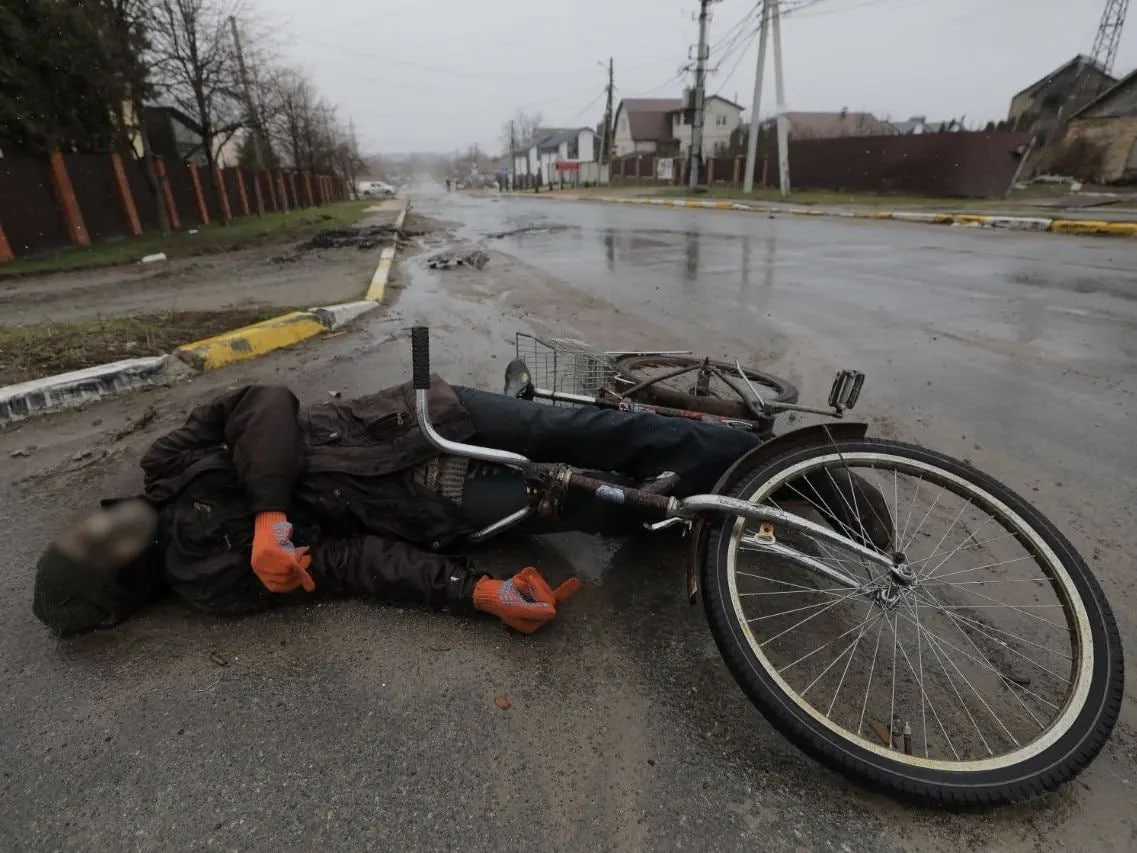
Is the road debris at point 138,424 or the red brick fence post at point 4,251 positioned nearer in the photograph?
the road debris at point 138,424

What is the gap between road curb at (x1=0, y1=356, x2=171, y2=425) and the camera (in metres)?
3.71

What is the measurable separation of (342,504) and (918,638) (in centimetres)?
206

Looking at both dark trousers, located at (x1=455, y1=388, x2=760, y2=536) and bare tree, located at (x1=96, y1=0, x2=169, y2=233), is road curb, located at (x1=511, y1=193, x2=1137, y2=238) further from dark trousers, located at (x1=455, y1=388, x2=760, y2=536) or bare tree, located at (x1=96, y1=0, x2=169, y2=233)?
bare tree, located at (x1=96, y1=0, x2=169, y2=233)

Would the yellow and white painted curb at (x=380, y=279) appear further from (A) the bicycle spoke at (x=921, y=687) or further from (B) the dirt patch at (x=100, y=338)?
(A) the bicycle spoke at (x=921, y=687)

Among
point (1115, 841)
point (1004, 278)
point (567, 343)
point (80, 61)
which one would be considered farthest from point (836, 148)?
point (1115, 841)

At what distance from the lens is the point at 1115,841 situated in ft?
4.56

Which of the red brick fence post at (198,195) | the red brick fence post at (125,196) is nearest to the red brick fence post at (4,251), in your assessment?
the red brick fence post at (125,196)

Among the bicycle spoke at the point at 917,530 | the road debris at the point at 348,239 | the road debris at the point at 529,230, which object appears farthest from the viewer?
the road debris at the point at 529,230

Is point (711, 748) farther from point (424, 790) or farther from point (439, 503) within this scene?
point (439, 503)

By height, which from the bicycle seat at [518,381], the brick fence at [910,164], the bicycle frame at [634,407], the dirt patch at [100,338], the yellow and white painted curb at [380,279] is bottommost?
the yellow and white painted curb at [380,279]

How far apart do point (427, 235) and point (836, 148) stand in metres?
19.8

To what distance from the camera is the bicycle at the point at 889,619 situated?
1477 mm

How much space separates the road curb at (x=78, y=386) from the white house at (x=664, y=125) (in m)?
64.0

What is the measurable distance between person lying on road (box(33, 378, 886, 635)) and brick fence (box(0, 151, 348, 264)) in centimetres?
1290
